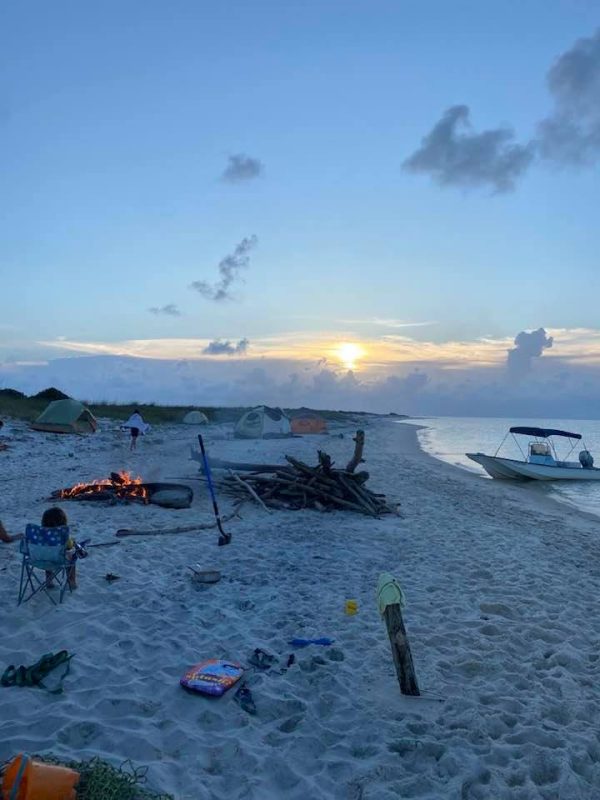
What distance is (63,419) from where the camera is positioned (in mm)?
30938

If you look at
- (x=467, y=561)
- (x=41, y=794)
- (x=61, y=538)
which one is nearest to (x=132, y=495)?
(x=61, y=538)

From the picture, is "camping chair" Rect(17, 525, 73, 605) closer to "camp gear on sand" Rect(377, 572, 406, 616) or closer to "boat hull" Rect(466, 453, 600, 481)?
"camp gear on sand" Rect(377, 572, 406, 616)

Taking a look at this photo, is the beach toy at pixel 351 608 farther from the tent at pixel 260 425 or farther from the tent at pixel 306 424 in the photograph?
the tent at pixel 306 424

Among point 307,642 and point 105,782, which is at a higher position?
point 105,782

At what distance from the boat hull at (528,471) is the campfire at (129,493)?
59.0 ft

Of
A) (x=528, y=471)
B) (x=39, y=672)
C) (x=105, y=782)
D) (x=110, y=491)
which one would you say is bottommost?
(x=528, y=471)

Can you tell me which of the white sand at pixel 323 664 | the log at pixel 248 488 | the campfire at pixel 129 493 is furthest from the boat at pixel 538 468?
the campfire at pixel 129 493

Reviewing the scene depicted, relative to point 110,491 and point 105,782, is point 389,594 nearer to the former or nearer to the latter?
point 105,782

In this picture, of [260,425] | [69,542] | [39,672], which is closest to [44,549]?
[69,542]

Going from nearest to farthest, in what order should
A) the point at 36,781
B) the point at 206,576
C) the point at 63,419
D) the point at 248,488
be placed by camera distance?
1. the point at 36,781
2. the point at 206,576
3. the point at 248,488
4. the point at 63,419

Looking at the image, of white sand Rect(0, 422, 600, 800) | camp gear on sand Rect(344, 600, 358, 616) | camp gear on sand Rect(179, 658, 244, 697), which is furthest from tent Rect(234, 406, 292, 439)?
camp gear on sand Rect(179, 658, 244, 697)

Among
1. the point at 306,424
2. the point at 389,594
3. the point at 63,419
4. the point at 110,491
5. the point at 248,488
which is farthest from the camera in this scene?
the point at 306,424

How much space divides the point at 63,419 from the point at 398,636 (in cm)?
2891

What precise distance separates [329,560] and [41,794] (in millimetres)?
7199
